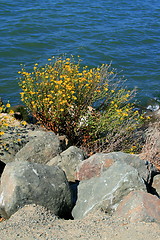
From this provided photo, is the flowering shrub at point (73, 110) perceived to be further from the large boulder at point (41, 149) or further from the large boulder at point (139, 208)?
the large boulder at point (139, 208)

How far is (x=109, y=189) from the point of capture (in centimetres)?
578

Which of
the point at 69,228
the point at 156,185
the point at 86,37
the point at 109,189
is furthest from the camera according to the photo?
the point at 86,37

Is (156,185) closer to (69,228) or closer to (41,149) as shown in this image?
(41,149)

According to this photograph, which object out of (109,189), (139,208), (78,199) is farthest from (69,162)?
(139,208)

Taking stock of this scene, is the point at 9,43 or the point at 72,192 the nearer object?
the point at 72,192

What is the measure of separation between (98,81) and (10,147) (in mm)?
→ 2688

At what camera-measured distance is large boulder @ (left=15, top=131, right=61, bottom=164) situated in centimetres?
701

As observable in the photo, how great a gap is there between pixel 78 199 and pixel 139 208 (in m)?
1.17

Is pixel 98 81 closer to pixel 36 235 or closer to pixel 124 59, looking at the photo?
pixel 36 235

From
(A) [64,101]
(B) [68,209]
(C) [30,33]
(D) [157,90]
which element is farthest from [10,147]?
(C) [30,33]

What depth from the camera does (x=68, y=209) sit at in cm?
588

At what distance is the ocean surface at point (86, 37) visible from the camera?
14.5 metres

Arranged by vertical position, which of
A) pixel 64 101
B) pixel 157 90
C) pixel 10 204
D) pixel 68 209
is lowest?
pixel 157 90

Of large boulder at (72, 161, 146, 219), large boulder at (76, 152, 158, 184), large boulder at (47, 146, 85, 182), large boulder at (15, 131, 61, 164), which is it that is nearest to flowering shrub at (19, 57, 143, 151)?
large boulder at (15, 131, 61, 164)
